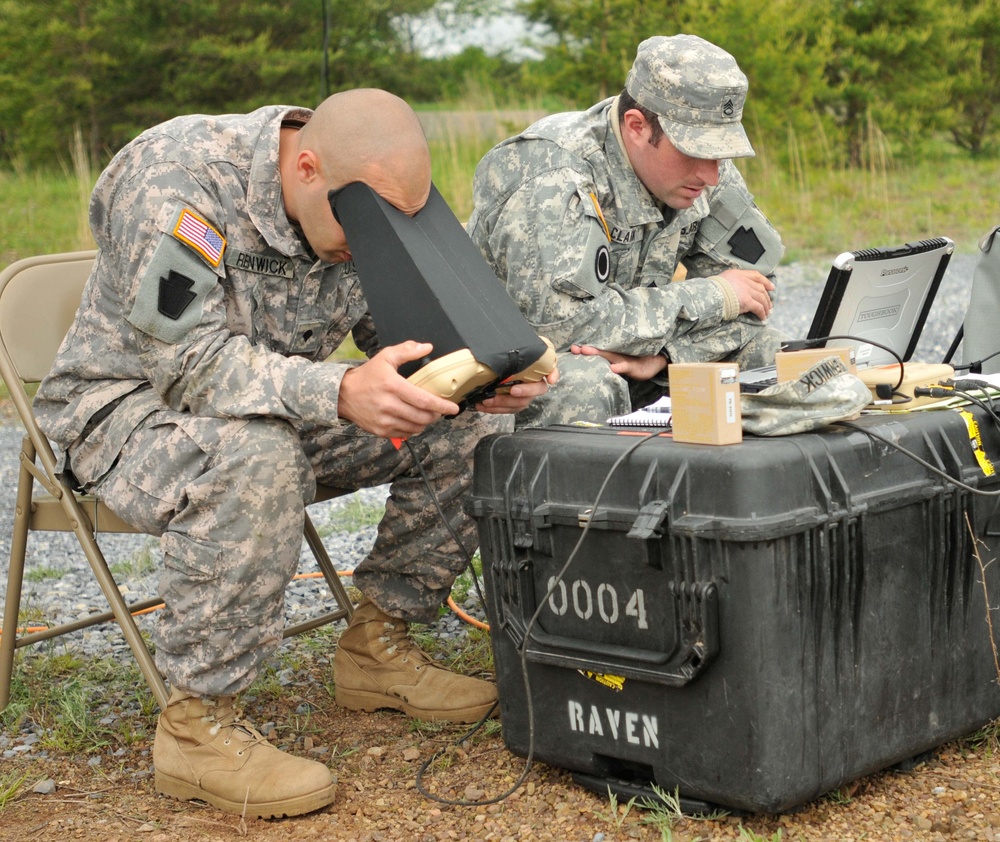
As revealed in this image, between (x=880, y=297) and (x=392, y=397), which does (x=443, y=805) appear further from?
(x=880, y=297)

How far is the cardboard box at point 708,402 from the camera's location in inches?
82.3

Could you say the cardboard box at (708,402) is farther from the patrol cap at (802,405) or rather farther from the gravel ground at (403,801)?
the gravel ground at (403,801)

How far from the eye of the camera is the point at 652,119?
3166 millimetres

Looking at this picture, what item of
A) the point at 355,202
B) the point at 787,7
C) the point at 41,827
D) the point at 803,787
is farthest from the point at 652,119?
the point at 787,7

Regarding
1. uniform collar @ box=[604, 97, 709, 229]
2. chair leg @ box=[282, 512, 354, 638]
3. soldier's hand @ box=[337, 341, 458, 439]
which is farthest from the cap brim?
chair leg @ box=[282, 512, 354, 638]

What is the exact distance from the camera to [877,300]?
2969 mm

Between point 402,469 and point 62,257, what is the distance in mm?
1025

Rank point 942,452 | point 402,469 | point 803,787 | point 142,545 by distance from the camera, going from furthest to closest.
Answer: point 142,545 < point 402,469 < point 942,452 < point 803,787

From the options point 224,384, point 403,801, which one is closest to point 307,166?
point 224,384

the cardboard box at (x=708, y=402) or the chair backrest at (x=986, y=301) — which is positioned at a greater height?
the cardboard box at (x=708, y=402)

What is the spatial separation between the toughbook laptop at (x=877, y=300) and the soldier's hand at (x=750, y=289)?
15.2 inches

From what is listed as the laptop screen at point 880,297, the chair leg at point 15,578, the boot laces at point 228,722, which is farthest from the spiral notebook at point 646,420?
the chair leg at point 15,578

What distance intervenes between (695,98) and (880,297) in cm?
69

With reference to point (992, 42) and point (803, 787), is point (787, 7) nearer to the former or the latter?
point (992, 42)
